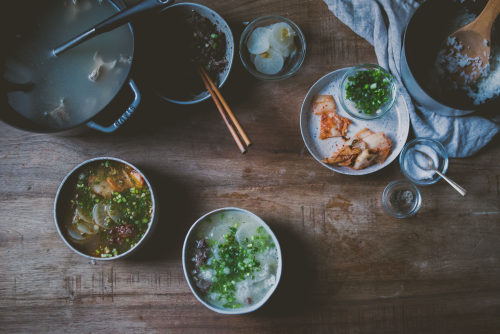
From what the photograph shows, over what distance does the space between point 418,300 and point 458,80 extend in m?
1.07

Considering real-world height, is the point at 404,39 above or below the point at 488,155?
above

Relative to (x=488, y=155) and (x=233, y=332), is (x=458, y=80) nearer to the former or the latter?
(x=488, y=155)

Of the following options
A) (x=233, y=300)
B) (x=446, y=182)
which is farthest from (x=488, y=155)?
(x=233, y=300)

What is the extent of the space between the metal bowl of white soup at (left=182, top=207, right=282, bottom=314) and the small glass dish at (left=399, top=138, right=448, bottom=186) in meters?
0.74

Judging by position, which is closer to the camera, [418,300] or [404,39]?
[404,39]

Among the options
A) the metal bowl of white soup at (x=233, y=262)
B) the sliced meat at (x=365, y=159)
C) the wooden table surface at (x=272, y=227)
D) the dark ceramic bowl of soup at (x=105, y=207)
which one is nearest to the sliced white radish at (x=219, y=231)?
the metal bowl of white soup at (x=233, y=262)

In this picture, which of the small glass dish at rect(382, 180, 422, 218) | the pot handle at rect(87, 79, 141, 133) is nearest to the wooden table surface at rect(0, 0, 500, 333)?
the small glass dish at rect(382, 180, 422, 218)

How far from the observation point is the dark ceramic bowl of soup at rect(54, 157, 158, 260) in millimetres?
1667

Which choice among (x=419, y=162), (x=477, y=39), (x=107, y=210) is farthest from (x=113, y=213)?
(x=477, y=39)

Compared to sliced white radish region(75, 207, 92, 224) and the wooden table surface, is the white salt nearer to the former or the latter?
the wooden table surface

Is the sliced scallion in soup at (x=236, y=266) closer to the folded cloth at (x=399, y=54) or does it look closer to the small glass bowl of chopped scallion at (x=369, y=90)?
the small glass bowl of chopped scallion at (x=369, y=90)

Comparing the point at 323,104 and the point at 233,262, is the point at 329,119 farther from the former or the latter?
the point at 233,262

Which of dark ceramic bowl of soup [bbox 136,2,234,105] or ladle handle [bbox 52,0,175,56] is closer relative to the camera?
ladle handle [bbox 52,0,175,56]

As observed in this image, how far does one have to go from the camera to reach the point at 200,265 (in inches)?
65.2
